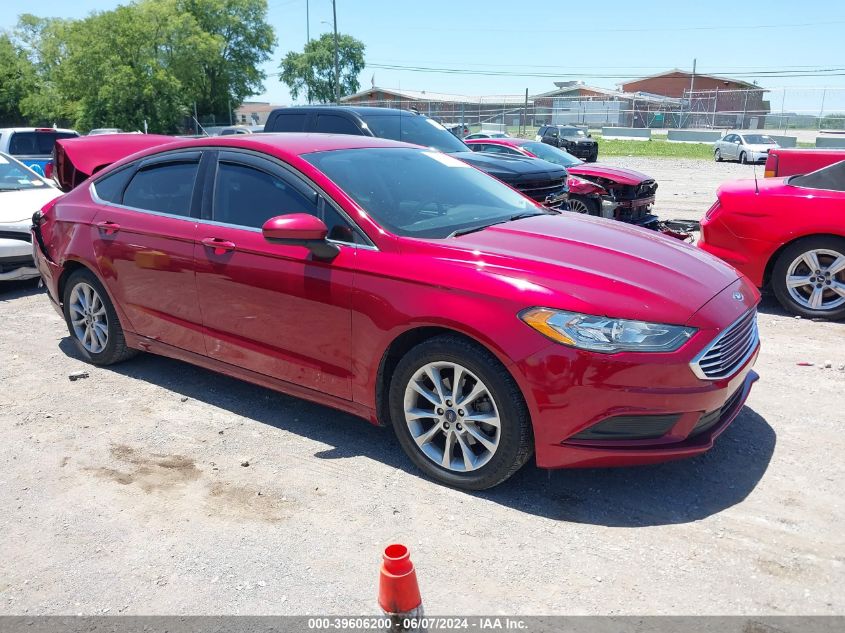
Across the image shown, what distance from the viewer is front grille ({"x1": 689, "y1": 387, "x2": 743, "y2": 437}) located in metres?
3.37

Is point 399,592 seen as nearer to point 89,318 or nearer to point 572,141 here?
point 89,318

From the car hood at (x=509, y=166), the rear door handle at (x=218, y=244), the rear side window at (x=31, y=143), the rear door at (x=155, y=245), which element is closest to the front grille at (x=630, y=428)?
the rear door handle at (x=218, y=244)

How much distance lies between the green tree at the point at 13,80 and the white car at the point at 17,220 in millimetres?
57459

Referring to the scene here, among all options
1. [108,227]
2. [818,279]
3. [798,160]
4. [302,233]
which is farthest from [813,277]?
[108,227]

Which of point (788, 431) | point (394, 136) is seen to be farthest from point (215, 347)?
point (394, 136)

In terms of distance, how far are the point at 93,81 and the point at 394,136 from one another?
151ft

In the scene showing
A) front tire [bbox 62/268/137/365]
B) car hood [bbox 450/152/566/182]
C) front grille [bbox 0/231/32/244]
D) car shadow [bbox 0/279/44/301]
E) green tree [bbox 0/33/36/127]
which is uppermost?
green tree [bbox 0/33/36/127]

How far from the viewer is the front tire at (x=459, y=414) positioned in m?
3.36

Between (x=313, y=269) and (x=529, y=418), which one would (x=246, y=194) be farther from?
(x=529, y=418)

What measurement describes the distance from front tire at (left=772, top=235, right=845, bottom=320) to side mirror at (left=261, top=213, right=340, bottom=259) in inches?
180

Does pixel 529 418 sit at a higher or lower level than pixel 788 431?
higher

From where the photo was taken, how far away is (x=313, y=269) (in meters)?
3.92

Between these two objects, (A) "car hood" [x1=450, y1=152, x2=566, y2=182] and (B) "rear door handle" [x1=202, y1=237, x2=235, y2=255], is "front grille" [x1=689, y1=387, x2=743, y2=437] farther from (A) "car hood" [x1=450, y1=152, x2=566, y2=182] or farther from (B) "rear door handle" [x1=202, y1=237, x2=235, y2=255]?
(A) "car hood" [x1=450, y1=152, x2=566, y2=182]

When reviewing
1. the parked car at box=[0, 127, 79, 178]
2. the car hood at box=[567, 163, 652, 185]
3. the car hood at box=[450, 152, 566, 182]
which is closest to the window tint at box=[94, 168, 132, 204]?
the car hood at box=[450, 152, 566, 182]
